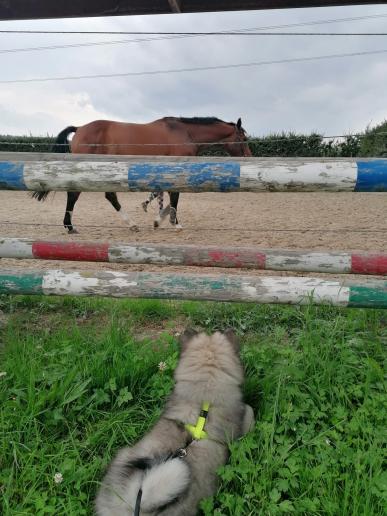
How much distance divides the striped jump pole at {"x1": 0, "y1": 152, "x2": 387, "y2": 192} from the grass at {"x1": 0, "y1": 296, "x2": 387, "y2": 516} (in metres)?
0.89

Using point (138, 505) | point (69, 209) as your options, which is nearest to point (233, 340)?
point (138, 505)

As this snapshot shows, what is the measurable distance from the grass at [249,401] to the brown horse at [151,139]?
15.2 feet

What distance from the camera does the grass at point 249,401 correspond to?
4.97 ft

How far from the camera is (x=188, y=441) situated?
1.61 metres

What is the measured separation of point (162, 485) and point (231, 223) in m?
6.44

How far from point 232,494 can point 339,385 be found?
786 millimetres

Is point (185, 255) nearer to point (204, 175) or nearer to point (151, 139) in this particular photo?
point (204, 175)

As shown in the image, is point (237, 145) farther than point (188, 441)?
Yes

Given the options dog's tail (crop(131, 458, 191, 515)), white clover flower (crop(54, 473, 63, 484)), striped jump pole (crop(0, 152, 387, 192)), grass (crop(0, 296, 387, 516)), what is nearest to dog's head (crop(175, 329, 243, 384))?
grass (crop(0, 296, 387, 516))

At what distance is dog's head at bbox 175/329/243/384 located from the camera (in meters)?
1.92

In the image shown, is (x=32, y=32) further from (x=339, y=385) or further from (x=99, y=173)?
(x=339, y=385)

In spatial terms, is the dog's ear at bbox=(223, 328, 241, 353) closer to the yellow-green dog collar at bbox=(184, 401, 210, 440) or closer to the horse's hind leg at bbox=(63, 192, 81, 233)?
the yellow-green dog collar at bbox=(184, 401, 210, 440)

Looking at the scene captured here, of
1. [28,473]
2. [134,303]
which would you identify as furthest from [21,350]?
[134,303]

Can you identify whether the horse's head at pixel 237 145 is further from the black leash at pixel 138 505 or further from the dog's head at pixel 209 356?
the black leash at pixel 138 505
